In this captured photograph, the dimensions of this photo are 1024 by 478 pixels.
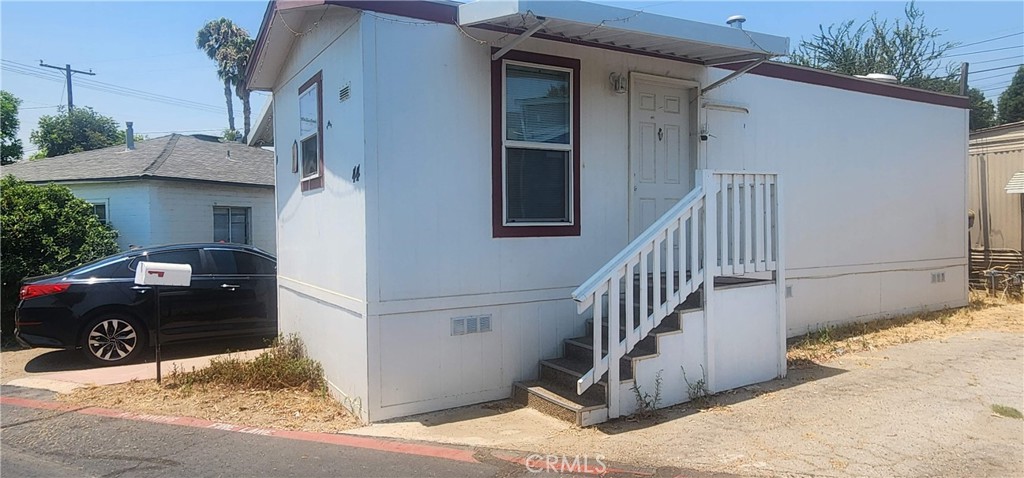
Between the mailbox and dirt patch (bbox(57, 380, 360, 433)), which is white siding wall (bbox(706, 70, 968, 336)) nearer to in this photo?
dirt patch (bbox(57, 380, 360, 433))

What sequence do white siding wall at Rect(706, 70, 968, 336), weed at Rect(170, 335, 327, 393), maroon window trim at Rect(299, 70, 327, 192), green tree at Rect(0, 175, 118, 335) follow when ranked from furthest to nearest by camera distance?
green tree at Rect(0, 175, 118, 335) < white siding wall at Rect(706, 70, 968, 336) < maroon window trim at Rect(299, 70, 327, 192) < weed at Rect(170, 335, 327, 393)

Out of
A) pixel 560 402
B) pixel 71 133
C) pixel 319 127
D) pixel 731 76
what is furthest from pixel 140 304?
pixel 71 133

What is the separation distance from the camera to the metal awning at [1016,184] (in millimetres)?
11422

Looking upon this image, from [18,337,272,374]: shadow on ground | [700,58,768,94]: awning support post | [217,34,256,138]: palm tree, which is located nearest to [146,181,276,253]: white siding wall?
[18,337,272,374]: shadow on ground

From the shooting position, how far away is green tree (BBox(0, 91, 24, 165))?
2633 cm

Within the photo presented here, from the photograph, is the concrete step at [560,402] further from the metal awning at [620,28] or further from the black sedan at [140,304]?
the black sedan at [140,304]

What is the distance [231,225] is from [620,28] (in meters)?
11.1

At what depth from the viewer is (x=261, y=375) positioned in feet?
19.5

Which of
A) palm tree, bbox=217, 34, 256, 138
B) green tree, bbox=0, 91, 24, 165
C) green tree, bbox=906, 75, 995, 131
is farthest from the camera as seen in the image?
palm tree, bbox=217, 34, 256, 138

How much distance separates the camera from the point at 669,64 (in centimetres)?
675

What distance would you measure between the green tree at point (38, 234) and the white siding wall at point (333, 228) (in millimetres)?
4256

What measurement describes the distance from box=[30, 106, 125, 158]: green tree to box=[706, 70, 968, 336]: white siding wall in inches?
1337

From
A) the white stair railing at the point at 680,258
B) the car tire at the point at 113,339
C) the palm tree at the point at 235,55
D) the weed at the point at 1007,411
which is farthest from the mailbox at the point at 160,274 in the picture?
the palm tree at the point at 235,55

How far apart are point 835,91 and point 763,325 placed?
4311 millimetres
